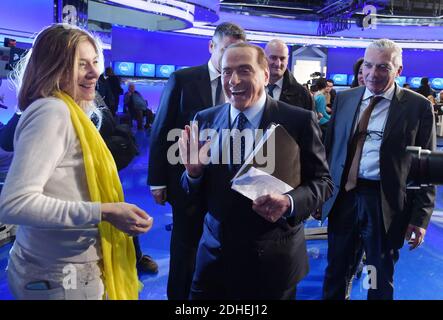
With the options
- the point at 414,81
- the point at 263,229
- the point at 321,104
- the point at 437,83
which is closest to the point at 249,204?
the point at 263,229

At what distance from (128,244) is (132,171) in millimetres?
6007

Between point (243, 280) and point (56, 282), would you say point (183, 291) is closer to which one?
point (243, 280)

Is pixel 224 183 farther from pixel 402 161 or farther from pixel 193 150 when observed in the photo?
pixel 402 161

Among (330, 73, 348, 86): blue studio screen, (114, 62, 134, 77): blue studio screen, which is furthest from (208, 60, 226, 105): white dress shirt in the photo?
(330, 73, 348, 86): blue studio screen

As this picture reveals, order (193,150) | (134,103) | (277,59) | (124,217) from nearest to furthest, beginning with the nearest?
1. (124,217)
2. (193,150)
3. (277,59)
4. (134,103)

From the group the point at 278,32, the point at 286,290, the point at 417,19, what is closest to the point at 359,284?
the point at 286,290

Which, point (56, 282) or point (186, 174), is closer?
point (56, 282)

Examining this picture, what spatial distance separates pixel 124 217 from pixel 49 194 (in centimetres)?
23

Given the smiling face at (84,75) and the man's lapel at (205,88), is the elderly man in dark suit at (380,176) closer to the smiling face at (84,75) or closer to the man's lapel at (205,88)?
the man's lapel at (205,88)

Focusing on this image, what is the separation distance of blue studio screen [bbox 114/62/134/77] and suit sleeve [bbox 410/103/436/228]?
1278 cm

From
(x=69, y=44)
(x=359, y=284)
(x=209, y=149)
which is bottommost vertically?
(x=359, y=284)

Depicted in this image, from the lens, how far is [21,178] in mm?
1108

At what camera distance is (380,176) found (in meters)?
2.31

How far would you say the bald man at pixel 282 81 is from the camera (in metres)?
2.80
